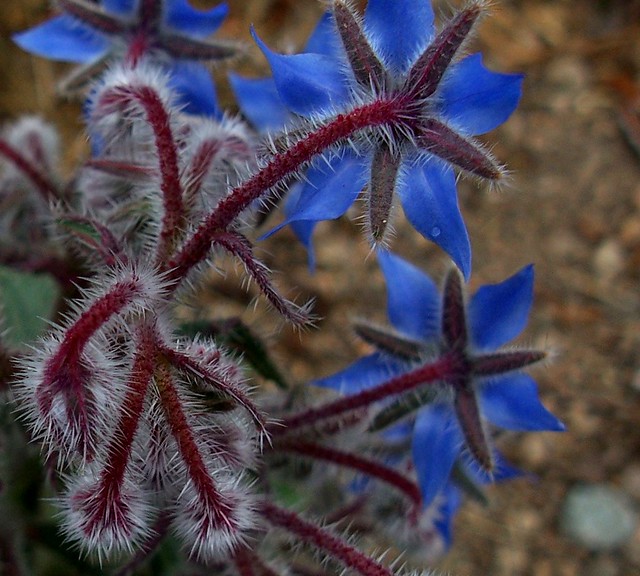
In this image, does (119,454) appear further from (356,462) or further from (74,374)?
(356,462)

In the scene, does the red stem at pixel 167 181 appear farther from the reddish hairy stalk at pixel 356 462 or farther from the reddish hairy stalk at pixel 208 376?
the reddish hairy stalk at pixel 356 462

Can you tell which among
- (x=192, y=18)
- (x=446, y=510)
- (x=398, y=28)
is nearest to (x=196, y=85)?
(x=192, y=18)

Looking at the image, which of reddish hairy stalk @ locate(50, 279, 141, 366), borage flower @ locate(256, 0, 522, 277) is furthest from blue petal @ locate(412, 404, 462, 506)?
reddish hairy stalk @ locate(50, 279, 141, 366)

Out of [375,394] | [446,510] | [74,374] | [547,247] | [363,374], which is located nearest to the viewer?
[74,374]

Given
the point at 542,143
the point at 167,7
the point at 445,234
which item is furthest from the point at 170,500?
the point at 542,143

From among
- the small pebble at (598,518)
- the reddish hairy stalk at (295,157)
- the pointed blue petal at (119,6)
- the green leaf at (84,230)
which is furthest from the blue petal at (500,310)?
the small pebble at (598,518)

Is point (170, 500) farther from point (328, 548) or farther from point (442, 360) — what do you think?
point (442, 360)

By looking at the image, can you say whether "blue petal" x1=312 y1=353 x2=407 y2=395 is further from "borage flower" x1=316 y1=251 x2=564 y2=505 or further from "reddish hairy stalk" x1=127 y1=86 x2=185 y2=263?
"reddish hairy stalk" x1=127 y1=86 x2=185 y2=263
